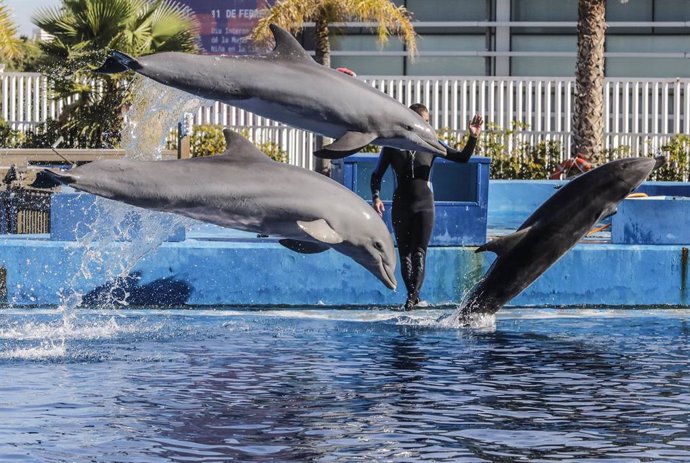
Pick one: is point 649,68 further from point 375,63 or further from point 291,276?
point 291,276

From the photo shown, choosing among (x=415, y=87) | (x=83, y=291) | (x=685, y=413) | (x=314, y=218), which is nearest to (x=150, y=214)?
(x=83, y=291)

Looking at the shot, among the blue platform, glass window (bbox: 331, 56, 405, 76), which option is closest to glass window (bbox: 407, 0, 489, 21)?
glass window (bbox: 331, 56, 405, 76)

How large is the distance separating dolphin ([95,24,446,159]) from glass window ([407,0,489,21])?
25.9 meters

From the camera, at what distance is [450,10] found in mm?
35406

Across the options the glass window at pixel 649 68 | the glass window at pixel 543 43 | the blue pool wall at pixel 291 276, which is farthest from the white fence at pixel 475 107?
the blue pool wall at pixel 291 276

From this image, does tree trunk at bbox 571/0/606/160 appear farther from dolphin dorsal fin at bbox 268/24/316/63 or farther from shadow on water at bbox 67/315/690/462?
dolphin dorsal fin at bbox 268/24/316/63

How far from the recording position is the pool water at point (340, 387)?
739cm

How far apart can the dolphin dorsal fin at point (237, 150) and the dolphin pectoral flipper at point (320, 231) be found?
1.87 feet

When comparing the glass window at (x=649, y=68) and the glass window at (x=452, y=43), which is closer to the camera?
the glass window at (x=649, y=68)

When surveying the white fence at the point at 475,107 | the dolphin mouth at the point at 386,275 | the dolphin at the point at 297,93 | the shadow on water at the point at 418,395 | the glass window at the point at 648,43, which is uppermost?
the glass window at the point at 648,43

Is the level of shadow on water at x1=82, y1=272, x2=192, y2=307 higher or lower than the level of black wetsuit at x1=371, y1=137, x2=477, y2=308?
lower

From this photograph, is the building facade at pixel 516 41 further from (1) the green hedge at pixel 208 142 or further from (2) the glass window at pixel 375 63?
(1) the green hedge at pixel 208 142

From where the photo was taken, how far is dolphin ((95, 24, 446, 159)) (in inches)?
353

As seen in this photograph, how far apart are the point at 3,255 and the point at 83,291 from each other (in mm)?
811
